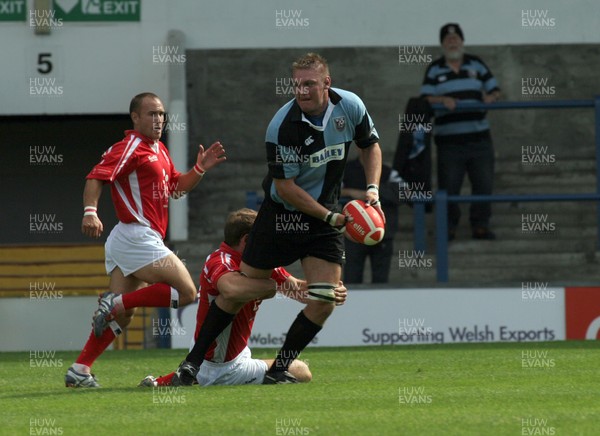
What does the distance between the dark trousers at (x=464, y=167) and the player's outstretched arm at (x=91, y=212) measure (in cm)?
637

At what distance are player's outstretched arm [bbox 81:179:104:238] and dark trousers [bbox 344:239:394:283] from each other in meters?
5.32

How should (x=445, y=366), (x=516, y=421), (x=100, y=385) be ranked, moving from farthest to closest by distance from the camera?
1. (x=445, y=366)
2. (x=100, y=385)
3. (x=516, y=421)

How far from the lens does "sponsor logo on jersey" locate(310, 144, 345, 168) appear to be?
772 centimetres

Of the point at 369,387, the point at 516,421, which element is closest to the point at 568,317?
the point at 369,387

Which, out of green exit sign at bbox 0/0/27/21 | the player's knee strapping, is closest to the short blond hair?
the player's knee strapping

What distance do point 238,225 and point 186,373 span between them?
897mm

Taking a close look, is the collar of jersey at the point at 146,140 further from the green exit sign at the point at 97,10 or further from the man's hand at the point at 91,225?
the green exit sign at the point at 97,10

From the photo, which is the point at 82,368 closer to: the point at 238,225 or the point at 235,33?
the point at 238,225

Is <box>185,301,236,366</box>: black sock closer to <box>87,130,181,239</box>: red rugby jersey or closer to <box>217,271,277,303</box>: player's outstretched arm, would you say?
<box>217,271,277,303</box>: player's outstretched arm

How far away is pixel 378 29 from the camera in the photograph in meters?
17.1

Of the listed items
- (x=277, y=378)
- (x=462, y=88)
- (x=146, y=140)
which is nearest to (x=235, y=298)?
(x=277, y=378)

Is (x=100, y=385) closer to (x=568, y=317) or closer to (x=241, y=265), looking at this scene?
(x=241, y=265)

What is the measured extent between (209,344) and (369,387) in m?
0.92

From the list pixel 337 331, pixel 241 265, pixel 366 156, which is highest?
pixel 366 156
